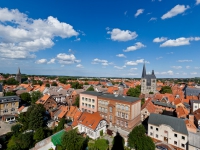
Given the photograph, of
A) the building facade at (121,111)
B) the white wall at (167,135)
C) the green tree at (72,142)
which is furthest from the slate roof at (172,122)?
the green tree at (72,142)

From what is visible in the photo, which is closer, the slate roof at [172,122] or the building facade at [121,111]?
the slate roof at [172,122]

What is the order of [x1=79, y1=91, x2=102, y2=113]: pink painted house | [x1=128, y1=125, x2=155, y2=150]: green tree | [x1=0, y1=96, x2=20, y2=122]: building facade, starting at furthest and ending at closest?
[x1=0, y1=96, x2=20, y2=122]: building facade → [x1=79, y1=91, x2=102, y2=113]: pink painted house → [x1=128, y1=125, x2=155, y2=150]: green tree

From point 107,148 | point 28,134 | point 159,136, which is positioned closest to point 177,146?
point 159,136

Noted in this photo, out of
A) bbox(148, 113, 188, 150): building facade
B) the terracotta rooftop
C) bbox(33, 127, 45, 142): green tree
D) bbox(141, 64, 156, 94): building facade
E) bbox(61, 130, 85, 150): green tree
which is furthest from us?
bbox(141, 64, 156, 94): building facade

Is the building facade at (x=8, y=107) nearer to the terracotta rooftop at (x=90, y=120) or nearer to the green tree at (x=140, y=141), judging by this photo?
the terracotta rooftop at (x=90, y=120)

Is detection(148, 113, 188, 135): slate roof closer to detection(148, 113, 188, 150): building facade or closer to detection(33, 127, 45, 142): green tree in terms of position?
detection(148, 113, 188, 150): building facade

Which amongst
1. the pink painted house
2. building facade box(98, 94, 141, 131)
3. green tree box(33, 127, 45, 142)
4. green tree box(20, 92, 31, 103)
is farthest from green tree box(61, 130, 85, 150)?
green tree box(20, 92, 31, 103)

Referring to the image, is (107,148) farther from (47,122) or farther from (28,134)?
(47,122)
